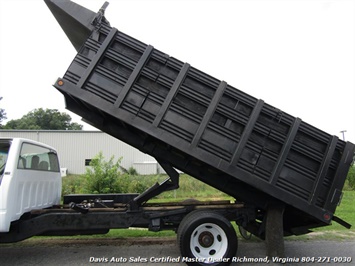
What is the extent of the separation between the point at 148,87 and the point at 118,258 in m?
2.96

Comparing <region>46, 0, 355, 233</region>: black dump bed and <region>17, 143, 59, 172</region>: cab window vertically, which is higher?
<region>46, 0, 355, 233</region>: black dump bed

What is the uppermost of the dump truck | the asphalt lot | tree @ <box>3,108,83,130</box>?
tree @ <box>3,108,83,130</box>

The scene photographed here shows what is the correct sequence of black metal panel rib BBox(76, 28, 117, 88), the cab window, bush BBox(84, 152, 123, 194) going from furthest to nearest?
bush BBox(84, 152, 123, 194), the cab window, black metal panel rib BBox(76, 28, 117, 88)

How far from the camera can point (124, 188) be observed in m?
11.9

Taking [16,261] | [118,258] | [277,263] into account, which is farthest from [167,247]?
[16,261]

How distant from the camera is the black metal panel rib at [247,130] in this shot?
4551 mm

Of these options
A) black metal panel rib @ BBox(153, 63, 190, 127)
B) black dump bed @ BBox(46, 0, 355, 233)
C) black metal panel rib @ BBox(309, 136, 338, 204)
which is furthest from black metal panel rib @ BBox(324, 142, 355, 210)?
black metal panel rib @ BBox(153, 63, 190, 127)

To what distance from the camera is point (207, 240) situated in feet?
15.6

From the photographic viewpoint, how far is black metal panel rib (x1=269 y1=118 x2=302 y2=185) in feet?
15.1

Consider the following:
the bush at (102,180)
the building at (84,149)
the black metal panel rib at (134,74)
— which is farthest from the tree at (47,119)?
the black metal panel rib at (134,74)

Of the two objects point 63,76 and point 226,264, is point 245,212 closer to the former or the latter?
point 226,264

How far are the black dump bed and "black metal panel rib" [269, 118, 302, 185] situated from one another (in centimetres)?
1

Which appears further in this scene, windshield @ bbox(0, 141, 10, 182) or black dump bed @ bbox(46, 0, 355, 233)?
windshield @ bbox(0, 141, 10, 182)

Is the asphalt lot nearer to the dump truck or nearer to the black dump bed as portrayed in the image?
the dump truck
